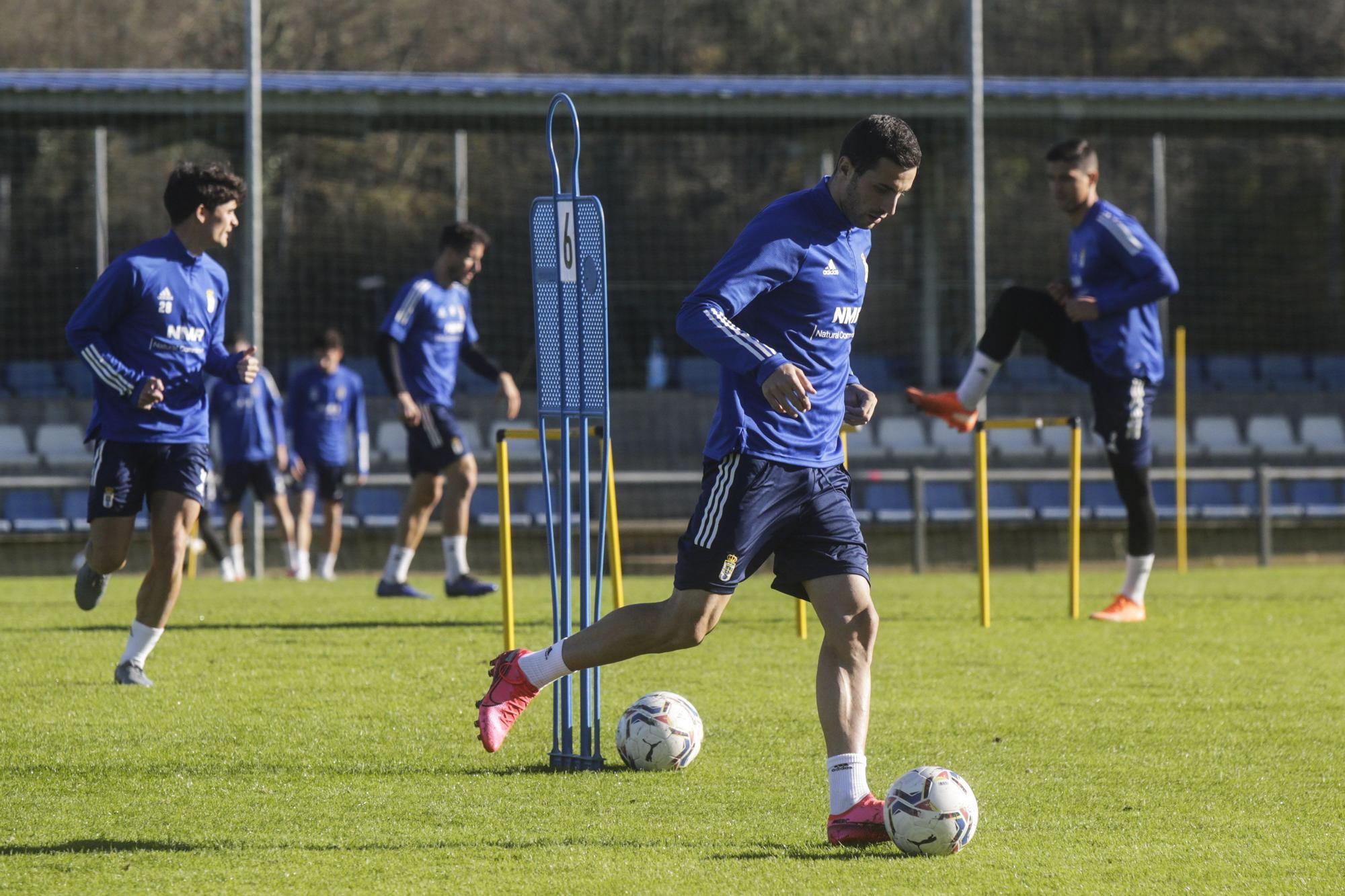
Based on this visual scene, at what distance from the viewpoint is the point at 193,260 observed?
6574mm

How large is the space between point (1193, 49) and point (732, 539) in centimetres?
2980

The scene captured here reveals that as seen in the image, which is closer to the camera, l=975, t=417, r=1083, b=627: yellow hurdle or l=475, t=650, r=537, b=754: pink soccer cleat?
l=475, t=650, r=537, b=754: pink soccer cleat

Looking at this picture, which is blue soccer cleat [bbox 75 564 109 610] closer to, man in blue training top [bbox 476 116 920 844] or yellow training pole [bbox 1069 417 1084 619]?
man in blue training top [bbox 476 116 920 844]

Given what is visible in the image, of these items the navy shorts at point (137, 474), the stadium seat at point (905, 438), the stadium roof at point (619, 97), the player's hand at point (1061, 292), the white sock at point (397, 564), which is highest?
the stadium roof at point (619, 97)

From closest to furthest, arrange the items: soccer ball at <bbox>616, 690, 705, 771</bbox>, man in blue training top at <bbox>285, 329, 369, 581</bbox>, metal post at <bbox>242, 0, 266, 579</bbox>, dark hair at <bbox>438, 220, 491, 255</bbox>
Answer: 1. soccer ball at <bbox>616, 690, 705, 771</bbox>
2. dark hair at <bbox>438, 220, 491, 255</bbox>
3. metal post at <bbox>242, 0, 266, 579</bbox>
4. man in blue training top at <bbox>285, 329, 369, 581</bbox>

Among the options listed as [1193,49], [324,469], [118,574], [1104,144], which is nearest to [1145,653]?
[324,469]

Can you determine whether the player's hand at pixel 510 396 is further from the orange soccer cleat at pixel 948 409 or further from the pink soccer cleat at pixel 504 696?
the pink soccer cleat at pixel 504 696

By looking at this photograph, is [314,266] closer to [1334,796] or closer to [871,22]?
[871,22]

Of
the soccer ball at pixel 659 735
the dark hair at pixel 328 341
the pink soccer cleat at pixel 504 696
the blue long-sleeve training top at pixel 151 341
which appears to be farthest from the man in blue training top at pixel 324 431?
the pink soccer cleat at pixel 504 696

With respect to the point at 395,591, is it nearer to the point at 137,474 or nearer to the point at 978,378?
the point at 978,378

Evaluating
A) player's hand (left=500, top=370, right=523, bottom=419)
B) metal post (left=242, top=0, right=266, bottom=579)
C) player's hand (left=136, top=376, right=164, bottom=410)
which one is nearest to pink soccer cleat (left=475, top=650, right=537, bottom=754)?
player's hand (left=136, top=376, right=164, bottom=410)

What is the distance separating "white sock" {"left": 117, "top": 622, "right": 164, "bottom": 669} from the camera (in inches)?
262

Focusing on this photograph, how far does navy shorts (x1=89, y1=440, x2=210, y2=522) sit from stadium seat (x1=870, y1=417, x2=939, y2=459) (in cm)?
1374

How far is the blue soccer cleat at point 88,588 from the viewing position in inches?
277
